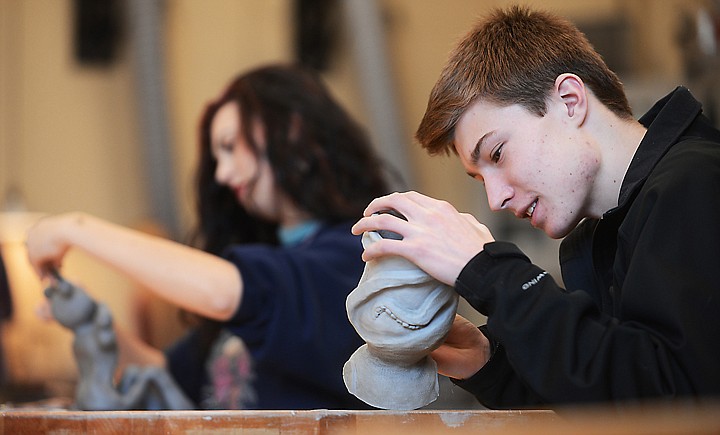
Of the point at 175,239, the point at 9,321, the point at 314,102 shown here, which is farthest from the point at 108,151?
the point at 314,102

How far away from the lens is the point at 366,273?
1088 millimetres

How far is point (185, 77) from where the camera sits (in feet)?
14.0

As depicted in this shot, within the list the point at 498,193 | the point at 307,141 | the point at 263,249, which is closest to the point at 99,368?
the point at 263,249

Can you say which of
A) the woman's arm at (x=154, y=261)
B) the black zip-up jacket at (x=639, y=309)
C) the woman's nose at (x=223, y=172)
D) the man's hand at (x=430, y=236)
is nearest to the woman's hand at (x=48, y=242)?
the woman's arm at (x=154, y=261)

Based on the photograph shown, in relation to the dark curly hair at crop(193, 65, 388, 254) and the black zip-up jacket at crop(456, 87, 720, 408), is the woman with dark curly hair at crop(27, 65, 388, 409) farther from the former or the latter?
the black zip-up jacket at crop(456, 87, 720, 408)

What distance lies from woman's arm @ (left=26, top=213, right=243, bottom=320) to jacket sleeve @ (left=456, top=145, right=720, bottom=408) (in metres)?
0.80

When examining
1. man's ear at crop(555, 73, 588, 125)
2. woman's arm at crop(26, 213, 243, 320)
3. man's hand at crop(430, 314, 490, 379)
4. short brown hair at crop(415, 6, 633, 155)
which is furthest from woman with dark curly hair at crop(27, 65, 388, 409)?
man's ear at crop(555, 73, 588, 125)

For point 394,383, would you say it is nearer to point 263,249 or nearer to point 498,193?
point 498,193

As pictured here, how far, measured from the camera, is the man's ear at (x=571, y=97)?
3.48 feet

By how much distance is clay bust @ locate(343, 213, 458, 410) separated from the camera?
3.41ft

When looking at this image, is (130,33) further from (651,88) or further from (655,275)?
(655,275)

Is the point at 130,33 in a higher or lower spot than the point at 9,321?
higher

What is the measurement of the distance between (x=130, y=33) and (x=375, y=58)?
109 centimetres

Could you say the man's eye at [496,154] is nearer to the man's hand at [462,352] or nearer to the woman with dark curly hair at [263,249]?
the man's hand at [462,352]
